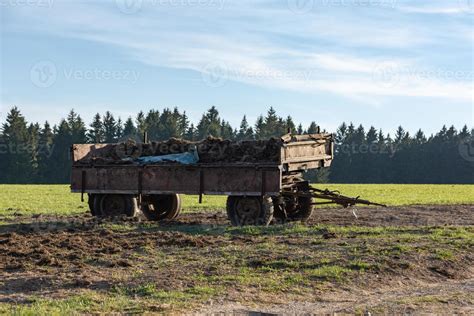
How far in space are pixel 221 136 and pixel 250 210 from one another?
91.4 m

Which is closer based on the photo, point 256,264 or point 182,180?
point 256,264

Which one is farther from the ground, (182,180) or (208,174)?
(208,174)

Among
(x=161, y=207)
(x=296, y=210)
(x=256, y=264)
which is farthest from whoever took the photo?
(x=161, y=207)

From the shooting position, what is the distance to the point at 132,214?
19328 millimetres

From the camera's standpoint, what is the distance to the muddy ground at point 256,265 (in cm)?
901

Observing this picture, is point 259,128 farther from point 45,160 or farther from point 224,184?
point 224,184

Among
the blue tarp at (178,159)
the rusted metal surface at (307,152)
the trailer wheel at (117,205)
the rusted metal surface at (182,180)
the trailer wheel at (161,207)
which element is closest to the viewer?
the rusted metal surface at (182,180)

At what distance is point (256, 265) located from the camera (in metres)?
11.2

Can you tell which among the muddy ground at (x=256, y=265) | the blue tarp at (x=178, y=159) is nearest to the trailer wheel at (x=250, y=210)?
the muddy ground at (x=256, y=265)

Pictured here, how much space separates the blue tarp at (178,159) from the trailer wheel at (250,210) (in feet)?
5.38

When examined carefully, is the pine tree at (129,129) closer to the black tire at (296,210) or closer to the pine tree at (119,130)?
the pine tree at (119,130)

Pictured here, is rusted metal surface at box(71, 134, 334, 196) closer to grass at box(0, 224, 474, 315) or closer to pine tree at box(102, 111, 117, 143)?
grass at box(0, 224, 474, 315)

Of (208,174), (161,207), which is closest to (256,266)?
(208,174)

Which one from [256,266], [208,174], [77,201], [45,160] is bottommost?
[256,266]
